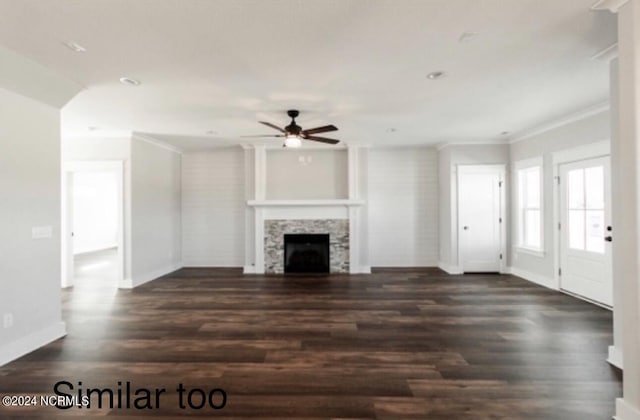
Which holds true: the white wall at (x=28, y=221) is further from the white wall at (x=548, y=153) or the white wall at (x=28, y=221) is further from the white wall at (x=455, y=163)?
the white wall at (x=548, y=153)

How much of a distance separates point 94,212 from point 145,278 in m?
6.06

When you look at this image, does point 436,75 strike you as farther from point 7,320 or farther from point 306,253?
point 7,320

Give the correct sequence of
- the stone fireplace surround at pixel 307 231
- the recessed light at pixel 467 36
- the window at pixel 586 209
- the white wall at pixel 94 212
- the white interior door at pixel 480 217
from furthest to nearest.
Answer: the white wall at pixel 94 212
the stone fireplace surround at pixel 307 231
the white interior door at pixel 480 217
the window at pixel 586 209
the recessed light at pixel 467 36

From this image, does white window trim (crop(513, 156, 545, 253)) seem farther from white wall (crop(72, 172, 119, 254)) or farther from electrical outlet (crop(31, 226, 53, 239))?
white wall (crop(72, 172, 119, 254))

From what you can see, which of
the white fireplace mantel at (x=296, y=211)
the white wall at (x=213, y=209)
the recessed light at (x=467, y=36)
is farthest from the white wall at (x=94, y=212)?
the recessed light at (x=467, y=36)

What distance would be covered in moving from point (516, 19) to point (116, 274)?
7.39 m

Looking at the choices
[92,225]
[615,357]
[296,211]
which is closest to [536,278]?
[615,357]

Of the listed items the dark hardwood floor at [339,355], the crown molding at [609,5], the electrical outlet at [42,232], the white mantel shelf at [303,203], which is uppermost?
the crown molding at [609,5]

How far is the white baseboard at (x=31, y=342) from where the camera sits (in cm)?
268

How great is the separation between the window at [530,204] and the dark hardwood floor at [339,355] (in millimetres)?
1227

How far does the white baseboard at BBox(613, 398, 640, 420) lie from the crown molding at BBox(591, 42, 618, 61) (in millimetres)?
2609

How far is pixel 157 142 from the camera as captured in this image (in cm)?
586

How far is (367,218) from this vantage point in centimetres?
642

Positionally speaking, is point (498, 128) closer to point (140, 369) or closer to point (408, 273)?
point (408, 273)
